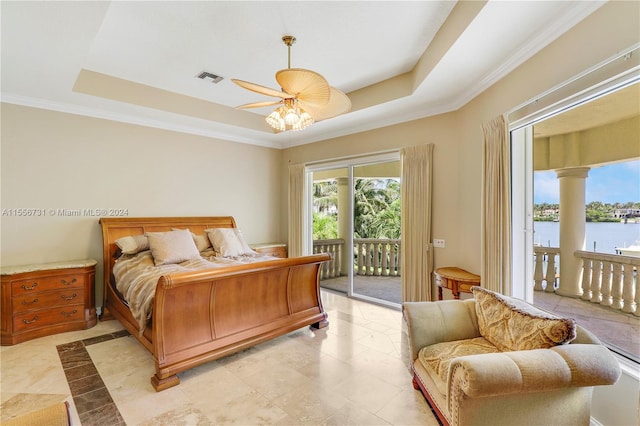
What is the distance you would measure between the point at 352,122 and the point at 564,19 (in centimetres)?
273

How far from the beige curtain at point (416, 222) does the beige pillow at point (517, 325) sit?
167 cm

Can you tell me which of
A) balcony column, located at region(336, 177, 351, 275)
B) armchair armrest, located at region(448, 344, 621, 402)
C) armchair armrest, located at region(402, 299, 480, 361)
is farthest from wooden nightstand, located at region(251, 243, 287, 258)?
armchair armrest, located at region(448, 344, 621, 402)

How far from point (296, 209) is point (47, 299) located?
3572mm

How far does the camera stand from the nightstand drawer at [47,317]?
3.11m

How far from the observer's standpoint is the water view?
186 cm

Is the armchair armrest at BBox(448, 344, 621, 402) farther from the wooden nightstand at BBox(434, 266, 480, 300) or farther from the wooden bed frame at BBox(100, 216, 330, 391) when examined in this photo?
the wooden bed frame at BBox(100, 216, 330, 391)

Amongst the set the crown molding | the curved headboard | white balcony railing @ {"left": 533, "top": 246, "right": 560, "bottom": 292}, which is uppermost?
the crown molding

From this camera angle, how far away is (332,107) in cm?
264

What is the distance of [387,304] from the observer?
4371 millimetres

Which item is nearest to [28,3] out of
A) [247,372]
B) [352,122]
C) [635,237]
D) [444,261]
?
[247,372]

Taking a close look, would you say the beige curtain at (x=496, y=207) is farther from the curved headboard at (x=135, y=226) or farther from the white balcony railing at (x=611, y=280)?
the curved headboard at (x=135, y=226)

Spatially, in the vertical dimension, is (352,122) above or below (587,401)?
above

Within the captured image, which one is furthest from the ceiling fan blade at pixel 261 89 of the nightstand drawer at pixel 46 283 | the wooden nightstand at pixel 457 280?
the nightstand drawer at pixel 46 283

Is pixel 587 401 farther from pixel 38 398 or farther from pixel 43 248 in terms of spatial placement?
pixel 43 248
